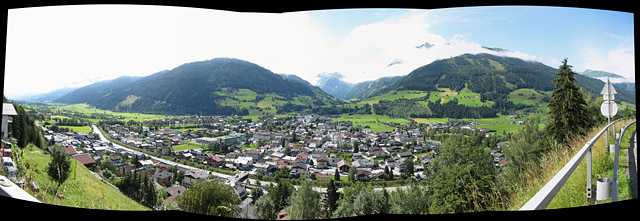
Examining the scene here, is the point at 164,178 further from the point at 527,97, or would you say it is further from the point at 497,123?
the point at 527,97

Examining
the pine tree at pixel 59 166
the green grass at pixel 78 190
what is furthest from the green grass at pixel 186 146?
the pine tree at pixel 59 166

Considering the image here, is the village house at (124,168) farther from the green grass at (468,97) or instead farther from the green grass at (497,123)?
the green grass at (468,97)

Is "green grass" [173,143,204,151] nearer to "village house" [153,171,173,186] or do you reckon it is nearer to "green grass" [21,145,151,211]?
"village house" [153,171,173,186]

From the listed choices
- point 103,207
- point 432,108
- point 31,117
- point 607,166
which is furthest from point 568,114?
point 31,117

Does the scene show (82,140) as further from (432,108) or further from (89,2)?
(432,108)

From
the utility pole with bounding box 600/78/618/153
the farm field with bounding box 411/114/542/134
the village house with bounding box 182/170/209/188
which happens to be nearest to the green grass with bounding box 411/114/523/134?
the farm field with bounding box 411/114/542/134

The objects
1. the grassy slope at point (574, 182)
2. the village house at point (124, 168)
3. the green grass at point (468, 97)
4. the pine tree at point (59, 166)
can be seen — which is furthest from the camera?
the green grass at point (468, 97)
